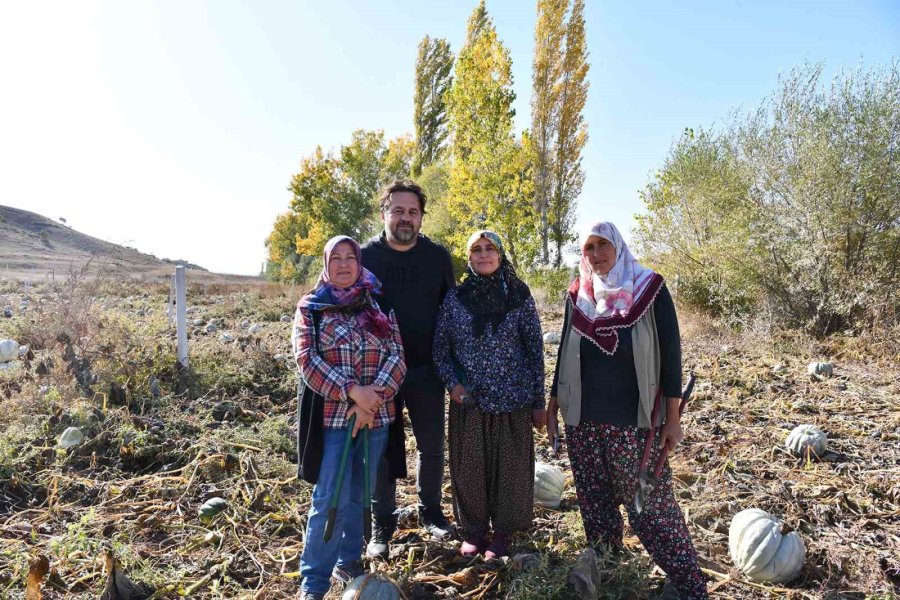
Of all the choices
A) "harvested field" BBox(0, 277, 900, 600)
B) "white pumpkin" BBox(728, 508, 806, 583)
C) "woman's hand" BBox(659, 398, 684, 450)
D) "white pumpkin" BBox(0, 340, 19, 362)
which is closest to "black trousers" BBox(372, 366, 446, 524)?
"harvested field" BBox(0, 277, 900, 600)

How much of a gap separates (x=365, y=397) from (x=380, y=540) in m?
1.02

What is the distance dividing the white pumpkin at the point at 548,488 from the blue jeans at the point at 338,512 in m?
1.18

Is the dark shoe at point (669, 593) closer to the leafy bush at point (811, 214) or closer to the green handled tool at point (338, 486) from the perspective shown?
the green handled tool at point (338, 486)

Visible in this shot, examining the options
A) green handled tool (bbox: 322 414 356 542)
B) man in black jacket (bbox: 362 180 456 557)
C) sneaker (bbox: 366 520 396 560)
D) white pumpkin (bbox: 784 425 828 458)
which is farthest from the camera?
white pumpkin (bbox: 784 425 828 458)

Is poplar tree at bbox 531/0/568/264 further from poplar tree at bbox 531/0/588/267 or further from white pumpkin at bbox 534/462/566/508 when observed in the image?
white pumpkin at bbox 534/462/566/508

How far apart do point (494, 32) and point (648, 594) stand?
13.2 metres

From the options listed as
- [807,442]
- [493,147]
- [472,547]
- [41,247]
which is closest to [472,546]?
[472,547]

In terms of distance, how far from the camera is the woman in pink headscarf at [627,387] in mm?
2359

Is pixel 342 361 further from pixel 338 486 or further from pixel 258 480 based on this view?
pixel 258 480

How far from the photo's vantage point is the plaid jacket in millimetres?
2408

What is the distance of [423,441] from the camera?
10.1 ft

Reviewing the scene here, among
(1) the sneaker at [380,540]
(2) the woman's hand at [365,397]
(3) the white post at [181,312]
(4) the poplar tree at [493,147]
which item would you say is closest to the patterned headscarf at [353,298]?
(2) the woman's hand at [365,397]

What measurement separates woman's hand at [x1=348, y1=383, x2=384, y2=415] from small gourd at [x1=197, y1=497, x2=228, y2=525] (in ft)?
4.99

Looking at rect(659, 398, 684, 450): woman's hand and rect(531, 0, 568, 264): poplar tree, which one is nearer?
rect(659, 398, 684, 450): woman's hand
